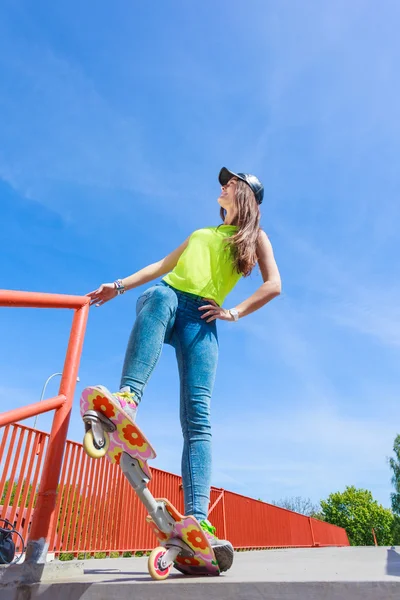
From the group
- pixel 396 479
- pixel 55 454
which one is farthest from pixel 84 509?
pixel 396 479

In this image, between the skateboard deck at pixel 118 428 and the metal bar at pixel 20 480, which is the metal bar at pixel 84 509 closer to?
the metal bar at pixel 20 480

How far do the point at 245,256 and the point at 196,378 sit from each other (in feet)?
2.21

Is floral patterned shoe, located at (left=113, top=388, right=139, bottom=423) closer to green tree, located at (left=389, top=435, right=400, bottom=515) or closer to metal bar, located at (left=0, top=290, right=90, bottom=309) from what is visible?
metal bar, located at (left=0, top=290, right=90, bottom=309)

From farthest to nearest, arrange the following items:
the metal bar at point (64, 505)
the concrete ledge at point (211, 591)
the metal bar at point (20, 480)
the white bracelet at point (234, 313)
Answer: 1. the metal bar at point (64, 505)
2. the metal bar at point (20, 480)
3. the white bracelet at point (234, 313)
4. the concrete ledge at point (211, 591)

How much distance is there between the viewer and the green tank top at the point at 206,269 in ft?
7.11

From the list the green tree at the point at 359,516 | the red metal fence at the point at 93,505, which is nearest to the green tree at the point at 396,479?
the green tree at the point at 359,516

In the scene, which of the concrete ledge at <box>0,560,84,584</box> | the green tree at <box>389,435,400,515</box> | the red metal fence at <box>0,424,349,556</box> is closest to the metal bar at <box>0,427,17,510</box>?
the red metal fence at <box>0,424,349,556</box>

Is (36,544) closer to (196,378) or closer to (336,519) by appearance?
(196,378)

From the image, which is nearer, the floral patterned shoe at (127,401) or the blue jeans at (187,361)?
the floral patterned shoe at (127,401)

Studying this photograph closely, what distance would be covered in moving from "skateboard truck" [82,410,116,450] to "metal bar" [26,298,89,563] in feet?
1.32

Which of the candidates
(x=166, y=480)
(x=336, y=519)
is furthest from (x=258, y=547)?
(x=336, y=519)

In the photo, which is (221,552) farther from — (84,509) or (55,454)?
(84,509)

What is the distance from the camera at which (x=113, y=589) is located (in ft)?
4.50

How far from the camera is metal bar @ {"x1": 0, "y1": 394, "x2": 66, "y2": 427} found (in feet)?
5.29
